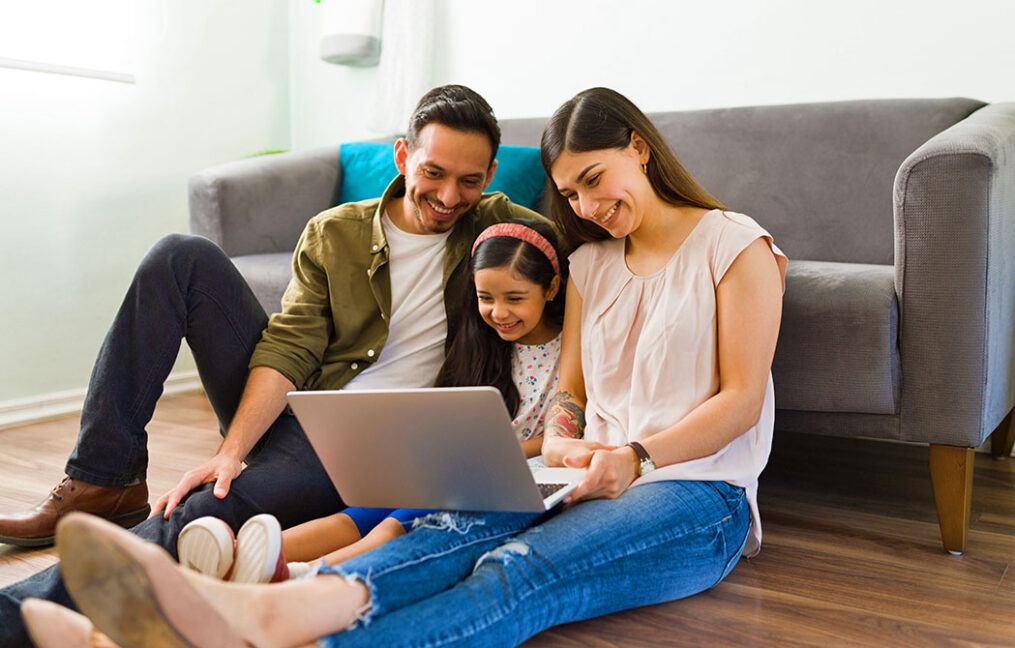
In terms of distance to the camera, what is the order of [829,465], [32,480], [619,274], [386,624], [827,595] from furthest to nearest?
[829,465], [32,480], [619,274], [827,595], [386,624]

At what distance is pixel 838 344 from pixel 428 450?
78cm

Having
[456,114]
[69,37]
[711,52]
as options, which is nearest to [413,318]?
[456,114]

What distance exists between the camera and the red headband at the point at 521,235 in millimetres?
1454

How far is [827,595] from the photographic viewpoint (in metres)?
1.26

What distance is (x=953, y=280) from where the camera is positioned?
1371 mm

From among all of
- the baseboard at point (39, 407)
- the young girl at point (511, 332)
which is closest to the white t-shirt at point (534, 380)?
the young girl at point (511, 332)

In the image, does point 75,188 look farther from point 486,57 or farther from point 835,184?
point 835,184

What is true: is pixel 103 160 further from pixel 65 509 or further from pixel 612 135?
pixel 612 135

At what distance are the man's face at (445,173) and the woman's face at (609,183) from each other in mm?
195

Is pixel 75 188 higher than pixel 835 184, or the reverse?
pixel 835 184

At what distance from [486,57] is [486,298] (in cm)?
154

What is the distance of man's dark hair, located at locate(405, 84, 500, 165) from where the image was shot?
1457mm

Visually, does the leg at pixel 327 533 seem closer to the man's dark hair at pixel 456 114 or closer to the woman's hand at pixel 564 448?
the woman's hand at pixel 564 448

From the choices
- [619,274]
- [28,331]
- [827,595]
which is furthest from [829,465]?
[28,331]
